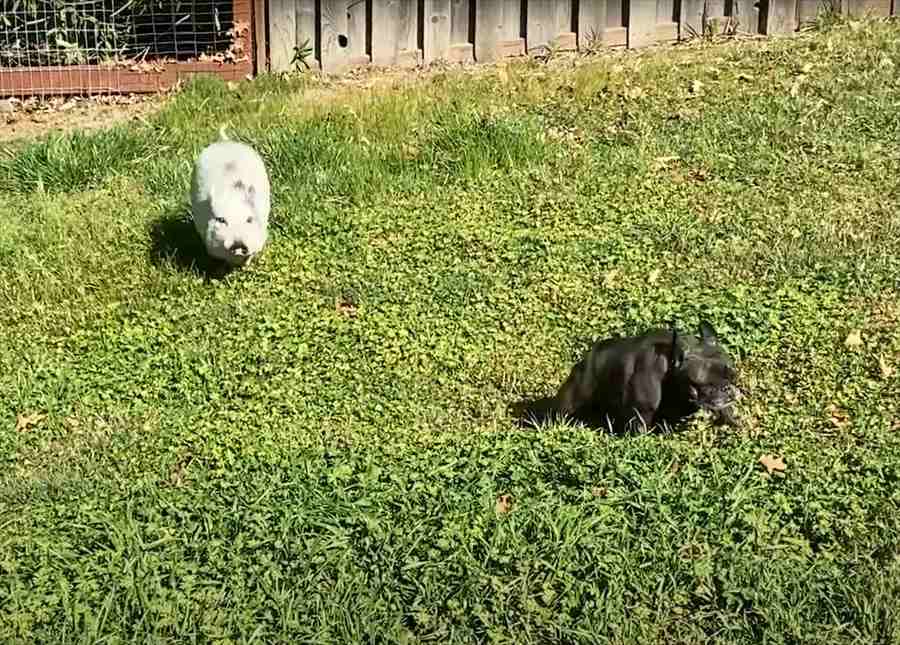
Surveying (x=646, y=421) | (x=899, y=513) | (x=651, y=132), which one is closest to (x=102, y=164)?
(x=651, y=132)

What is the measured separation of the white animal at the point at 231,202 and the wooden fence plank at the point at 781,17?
545cm

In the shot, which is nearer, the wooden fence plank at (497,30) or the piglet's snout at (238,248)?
the piglet's snout at (238,248)

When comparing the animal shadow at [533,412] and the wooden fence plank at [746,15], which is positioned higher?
the wooden fence plank at [746,15]

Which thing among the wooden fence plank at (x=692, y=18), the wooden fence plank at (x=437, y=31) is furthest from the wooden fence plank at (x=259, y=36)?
the wooden fence plank at (x=692, y=18)

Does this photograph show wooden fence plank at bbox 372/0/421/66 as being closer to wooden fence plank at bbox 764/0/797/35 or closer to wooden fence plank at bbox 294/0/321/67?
wooden fence plank at bbox 294/0/321/67

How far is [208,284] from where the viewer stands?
7.07 m

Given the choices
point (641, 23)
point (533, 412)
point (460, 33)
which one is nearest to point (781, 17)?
point (641, 23)

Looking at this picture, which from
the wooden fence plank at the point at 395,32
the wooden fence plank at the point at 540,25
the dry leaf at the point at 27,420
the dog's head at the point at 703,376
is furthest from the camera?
the wooden fence plank at the point at 540,25

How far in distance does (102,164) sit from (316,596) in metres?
4.97

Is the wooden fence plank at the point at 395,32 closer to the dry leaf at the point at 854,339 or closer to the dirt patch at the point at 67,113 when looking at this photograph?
the dirt patch at the point at 67,113

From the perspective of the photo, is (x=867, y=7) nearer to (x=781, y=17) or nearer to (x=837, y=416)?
(x=781, y=17)

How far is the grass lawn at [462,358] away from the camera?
4242 millimetres

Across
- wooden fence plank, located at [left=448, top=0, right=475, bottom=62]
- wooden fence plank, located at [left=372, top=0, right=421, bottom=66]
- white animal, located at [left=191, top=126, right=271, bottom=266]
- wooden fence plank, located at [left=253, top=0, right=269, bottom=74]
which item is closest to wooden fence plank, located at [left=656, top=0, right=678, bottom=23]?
wooden fence plank, located at [left=448, top=0, right=475, bottom=62]

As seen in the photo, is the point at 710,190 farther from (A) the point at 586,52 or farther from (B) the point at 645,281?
(A) the point at 586,52
